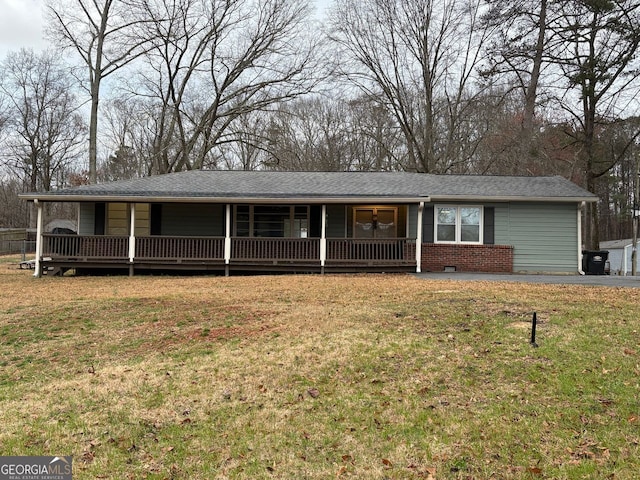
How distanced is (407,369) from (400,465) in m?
1.70

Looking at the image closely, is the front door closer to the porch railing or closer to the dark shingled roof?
the dark shingled roof

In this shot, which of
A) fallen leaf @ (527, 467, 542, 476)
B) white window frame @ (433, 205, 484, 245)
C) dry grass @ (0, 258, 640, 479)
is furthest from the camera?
white window frame @ (433, 205, 484, 245)

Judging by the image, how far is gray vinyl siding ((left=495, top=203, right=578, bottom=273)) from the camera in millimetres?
14680

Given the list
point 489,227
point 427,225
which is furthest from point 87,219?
point 489,227

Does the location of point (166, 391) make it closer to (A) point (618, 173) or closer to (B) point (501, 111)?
(B) point (501, 111)

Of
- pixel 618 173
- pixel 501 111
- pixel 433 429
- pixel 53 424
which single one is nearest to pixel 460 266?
pixel 433 429

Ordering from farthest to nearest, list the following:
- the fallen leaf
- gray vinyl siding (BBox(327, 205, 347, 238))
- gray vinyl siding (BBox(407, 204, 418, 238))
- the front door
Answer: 1. the front door
2. gray vinyl siding (BBox(327, 205, 347, 238))
3. gray vinyl siding (BBox(407, 204, 418, 238))
4. the fallen leaf

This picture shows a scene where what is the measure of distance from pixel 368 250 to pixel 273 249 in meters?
2.97

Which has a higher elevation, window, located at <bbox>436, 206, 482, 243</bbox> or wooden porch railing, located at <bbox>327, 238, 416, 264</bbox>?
window, located at <bbox>436, 206, 482, 243</bbox>

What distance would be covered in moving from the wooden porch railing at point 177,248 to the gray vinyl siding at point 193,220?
1.19 metres

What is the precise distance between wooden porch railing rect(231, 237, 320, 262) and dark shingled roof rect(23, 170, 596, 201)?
1420mm

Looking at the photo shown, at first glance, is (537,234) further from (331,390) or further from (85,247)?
(85,247)

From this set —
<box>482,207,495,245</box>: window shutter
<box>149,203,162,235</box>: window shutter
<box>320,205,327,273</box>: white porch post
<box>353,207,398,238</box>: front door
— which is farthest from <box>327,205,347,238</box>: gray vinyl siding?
<box>149,203,162,235</box>: window shutter

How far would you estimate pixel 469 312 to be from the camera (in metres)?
7.21
